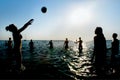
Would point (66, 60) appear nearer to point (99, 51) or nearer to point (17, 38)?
point (17, 38)

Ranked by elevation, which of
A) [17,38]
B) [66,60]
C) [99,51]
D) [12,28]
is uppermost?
[12,28]

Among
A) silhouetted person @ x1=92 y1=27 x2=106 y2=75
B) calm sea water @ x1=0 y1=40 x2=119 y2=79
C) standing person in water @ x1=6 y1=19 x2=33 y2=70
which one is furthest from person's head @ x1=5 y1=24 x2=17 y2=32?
silhouetted person @ x1=92 y1=27 x2=106 y2=75

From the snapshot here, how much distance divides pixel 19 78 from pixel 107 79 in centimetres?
421

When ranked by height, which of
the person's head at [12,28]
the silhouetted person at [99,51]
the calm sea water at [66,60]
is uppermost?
the person's head at [12,28]

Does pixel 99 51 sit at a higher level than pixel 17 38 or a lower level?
Answer: lower

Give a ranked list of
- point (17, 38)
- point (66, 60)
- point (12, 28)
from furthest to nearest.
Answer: point (66, 60) < point (17, 38) < point (12, 28)

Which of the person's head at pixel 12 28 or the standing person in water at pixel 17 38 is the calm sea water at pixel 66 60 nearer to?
the standing person in water at pixel 17 38

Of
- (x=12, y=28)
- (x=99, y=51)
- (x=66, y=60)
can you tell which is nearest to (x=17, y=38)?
(x=12, y=28)

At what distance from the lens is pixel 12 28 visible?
12.8 metres

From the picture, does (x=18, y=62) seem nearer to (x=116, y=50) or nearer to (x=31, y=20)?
(x=31, y=20)

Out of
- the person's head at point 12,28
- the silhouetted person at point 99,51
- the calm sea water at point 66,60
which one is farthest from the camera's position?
the calm sea water at point 66,60

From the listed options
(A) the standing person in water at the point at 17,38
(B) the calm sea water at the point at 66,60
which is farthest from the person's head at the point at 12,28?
(B) the calm sea water at the point at 66,60

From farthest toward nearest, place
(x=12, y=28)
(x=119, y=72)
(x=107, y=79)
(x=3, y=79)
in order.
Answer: (x=12, y=28) < (x=119, y=72) < (x=3, y=79) < (x=107, y=79)

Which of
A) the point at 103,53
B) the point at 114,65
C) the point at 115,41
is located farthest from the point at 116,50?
the point at 103,53
